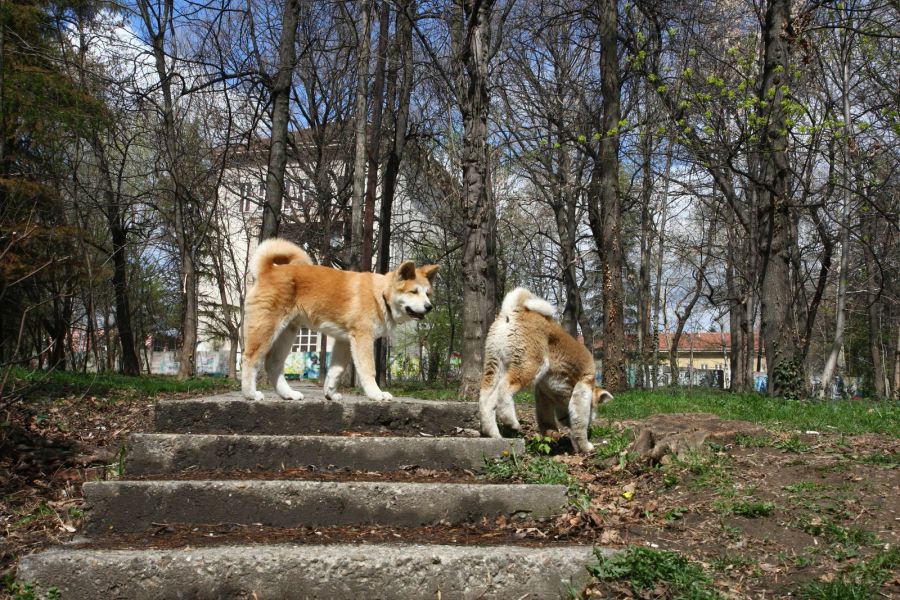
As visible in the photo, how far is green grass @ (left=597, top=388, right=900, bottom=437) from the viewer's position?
7887 mm

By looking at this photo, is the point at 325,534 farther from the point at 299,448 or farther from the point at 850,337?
the point at 850,337

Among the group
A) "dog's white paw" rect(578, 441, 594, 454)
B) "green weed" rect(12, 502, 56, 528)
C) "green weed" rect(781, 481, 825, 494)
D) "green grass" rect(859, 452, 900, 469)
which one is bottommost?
"green weed" rect(12, 502, 56, 528)

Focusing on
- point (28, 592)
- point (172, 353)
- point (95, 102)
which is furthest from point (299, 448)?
point (172, 353)

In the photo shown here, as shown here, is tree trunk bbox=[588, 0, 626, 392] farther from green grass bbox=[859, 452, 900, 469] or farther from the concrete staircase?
the concrete staircase

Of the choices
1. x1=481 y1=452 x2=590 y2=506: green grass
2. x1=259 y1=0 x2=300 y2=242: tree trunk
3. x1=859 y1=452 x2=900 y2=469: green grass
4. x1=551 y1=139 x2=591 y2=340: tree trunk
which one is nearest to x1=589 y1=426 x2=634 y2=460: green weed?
x1=481 y1=452 x2=590 y2=506: green grass

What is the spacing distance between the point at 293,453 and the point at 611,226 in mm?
10944

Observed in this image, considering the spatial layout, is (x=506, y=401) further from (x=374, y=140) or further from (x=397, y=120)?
(x=397, y=120)

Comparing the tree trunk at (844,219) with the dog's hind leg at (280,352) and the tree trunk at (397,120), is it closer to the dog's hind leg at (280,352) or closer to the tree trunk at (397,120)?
the tree trunk at (397,120)

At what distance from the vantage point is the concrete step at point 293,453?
515cm

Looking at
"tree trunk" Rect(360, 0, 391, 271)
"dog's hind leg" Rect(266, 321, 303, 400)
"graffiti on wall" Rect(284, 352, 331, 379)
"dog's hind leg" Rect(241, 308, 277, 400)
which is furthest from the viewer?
"graffiti on wall" Rect(284, 352, 331, 379)

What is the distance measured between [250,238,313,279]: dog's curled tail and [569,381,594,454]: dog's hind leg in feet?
10.5

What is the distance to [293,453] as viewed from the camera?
5285mm

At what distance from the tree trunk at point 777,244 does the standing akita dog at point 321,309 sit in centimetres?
928

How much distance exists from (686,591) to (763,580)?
66cm
